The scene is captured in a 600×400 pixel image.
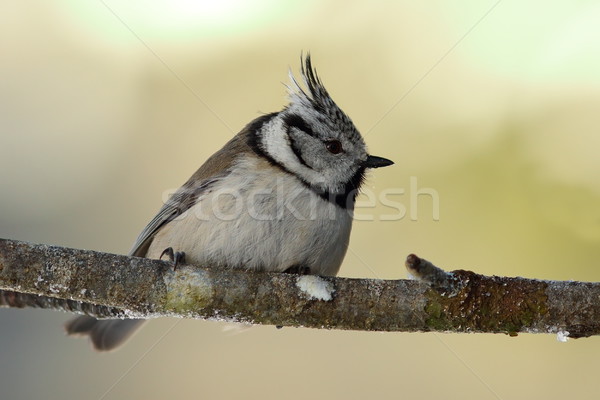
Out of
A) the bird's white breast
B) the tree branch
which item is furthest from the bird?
the tree branch

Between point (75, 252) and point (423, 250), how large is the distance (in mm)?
2604

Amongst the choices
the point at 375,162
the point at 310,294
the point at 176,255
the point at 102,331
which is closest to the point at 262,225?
the point at 176,255

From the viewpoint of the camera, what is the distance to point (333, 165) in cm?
365

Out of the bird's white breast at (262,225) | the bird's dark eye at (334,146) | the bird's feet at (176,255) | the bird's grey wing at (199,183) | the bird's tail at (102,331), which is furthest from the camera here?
the bird's tail at (102,331)

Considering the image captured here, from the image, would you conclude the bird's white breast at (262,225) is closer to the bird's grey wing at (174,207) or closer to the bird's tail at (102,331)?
the bird's grey wing at (174,207)

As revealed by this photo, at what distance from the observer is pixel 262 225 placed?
3.14 metres

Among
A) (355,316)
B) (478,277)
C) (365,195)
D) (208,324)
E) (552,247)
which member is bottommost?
(208,324)

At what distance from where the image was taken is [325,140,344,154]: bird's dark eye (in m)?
3.71

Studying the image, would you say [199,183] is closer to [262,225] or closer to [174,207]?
[174,207]

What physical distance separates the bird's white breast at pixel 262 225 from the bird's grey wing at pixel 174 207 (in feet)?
0.34

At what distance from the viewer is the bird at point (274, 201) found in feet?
10.4

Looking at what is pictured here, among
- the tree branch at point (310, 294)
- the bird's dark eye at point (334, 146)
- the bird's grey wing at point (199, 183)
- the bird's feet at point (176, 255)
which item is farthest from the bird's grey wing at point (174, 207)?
the tree branch at point (310, 294)

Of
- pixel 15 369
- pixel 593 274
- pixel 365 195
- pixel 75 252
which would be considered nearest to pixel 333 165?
pixel 365 195

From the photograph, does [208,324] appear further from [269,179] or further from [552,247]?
[552,247]
